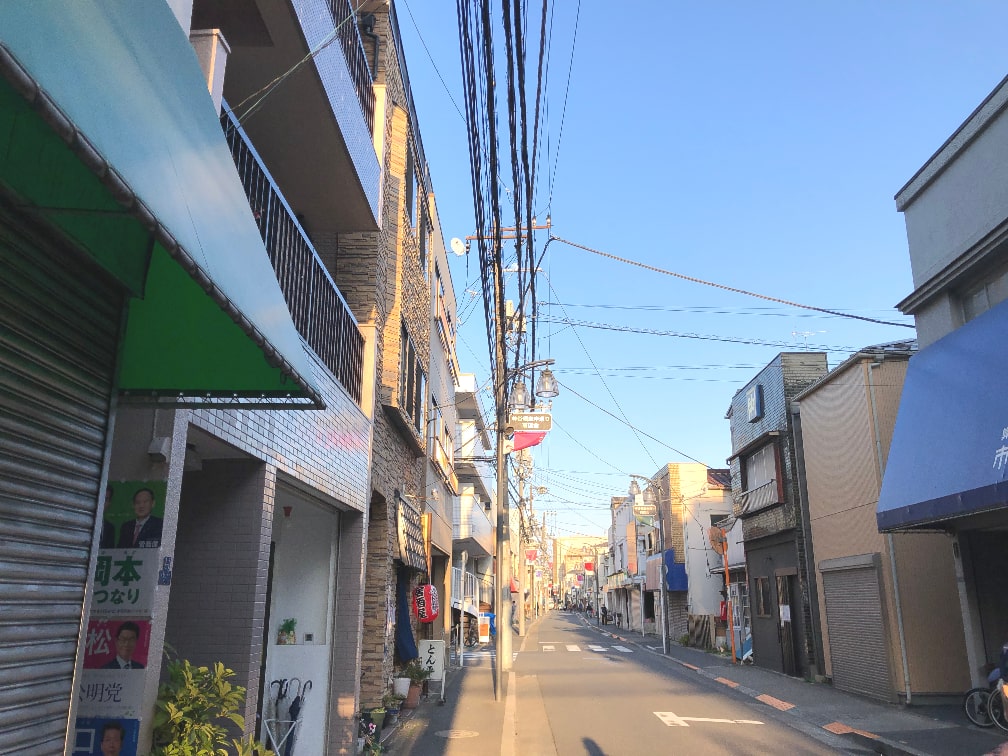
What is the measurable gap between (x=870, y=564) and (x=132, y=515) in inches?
603

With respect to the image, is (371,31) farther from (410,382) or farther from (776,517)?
(776,517)

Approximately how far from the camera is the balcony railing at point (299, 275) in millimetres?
6219

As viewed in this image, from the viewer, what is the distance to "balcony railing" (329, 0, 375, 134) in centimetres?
881

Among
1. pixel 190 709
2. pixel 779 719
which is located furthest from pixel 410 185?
pixel 779 719

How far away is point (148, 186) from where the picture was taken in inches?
106

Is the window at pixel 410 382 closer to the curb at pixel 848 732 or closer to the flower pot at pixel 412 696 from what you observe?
the flower pot at pixel 412 696

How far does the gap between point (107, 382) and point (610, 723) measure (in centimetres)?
1094

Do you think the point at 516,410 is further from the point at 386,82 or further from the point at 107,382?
the point at 107,382

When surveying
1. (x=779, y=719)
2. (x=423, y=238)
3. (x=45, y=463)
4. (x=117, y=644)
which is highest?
(x=423, y=238)

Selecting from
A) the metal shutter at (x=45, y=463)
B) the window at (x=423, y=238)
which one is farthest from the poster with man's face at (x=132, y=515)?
the window at (x=423, y=238)

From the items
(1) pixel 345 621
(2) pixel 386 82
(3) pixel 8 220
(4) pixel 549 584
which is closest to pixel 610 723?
(1) pixel 345 621

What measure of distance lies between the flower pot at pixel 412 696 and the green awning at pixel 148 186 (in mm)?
10498

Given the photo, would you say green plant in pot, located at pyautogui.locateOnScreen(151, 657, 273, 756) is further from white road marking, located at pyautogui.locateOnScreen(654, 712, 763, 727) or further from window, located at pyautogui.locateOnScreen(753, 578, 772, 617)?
window, located at pyautogui.locateOnScreen(753, 578, 772, 617)

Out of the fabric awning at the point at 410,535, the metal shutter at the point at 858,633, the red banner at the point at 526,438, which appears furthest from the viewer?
the red banner at the point at 526,438
